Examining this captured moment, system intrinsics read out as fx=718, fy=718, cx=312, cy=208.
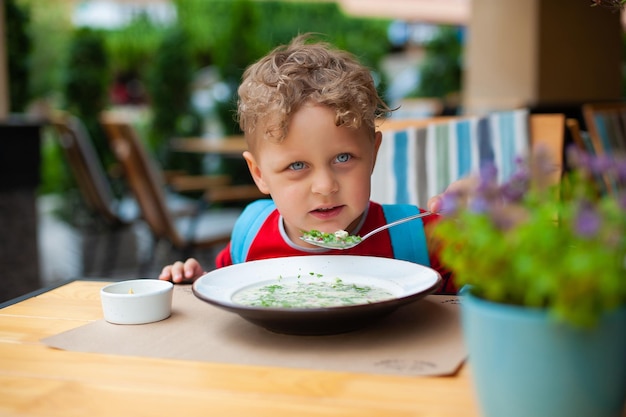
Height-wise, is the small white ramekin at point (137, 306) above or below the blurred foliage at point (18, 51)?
below

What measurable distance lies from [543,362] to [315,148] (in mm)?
860

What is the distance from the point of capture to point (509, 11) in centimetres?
658

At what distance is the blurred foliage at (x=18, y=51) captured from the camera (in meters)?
7.11

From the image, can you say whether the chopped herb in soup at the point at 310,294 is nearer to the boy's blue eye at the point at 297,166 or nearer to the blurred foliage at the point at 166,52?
the boy's blue eye at the point at 297,166

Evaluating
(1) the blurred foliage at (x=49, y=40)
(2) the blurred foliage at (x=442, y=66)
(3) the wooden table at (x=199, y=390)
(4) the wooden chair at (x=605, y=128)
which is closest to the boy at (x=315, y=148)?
(3) the wooden table at (x=199, y=390)

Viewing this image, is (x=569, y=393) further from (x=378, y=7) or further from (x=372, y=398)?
(x=378, y=7)

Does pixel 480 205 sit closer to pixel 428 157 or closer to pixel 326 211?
pixel 326 211

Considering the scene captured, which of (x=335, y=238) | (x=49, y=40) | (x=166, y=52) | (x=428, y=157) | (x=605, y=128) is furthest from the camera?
(x=49, y=40)

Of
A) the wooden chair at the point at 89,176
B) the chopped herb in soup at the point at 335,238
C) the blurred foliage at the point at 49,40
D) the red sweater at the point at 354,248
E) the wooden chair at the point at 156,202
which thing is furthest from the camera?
the blurred foliage at the point at 49,40

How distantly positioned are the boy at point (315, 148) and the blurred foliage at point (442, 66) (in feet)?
30.5

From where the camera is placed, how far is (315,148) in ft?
4.64

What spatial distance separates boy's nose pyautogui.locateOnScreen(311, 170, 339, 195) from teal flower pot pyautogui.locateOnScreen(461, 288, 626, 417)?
76 centimetres

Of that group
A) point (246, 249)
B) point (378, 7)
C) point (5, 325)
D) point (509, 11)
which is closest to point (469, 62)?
point (509, 11)

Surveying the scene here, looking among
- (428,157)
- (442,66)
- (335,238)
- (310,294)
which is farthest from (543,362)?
(442,66)
